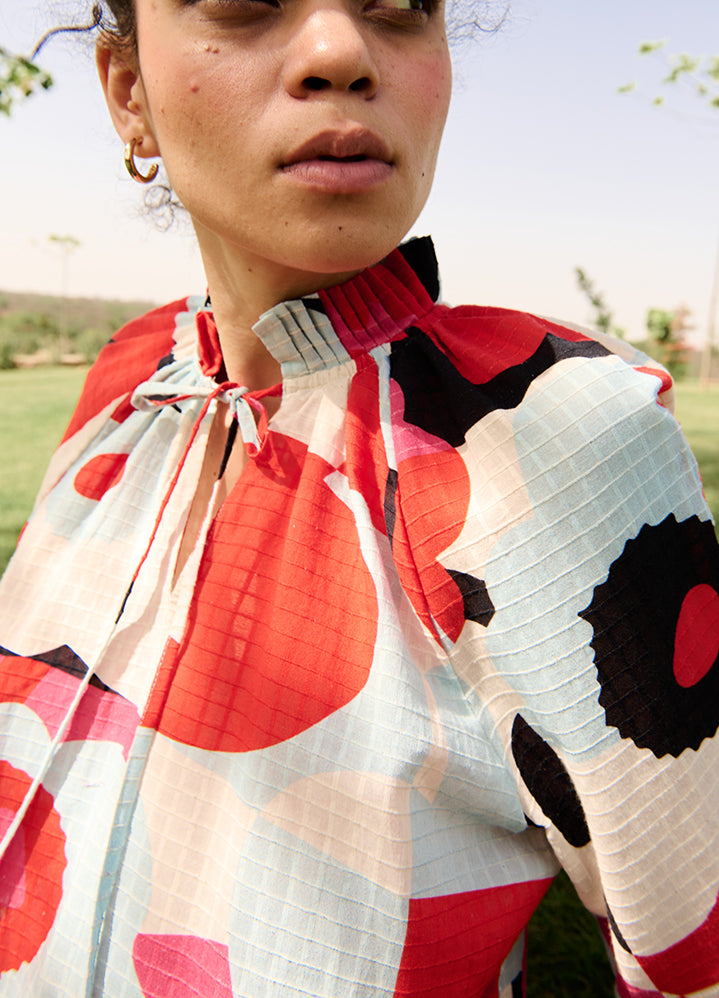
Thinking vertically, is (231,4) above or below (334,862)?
above

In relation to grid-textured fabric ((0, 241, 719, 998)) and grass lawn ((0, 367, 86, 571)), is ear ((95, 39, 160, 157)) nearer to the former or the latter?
grid-textured fabric ((0, 241, 719, 998))

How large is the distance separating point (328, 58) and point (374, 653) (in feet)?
2.20

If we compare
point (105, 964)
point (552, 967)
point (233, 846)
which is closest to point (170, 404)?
point (233, 846)

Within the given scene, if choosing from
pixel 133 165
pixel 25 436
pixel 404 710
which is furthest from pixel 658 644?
pixel 25 436

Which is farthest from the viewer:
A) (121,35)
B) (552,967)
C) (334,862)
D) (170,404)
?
(552,967)

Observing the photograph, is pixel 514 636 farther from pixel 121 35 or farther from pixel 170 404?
pixel 121 35

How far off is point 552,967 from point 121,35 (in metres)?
1.93

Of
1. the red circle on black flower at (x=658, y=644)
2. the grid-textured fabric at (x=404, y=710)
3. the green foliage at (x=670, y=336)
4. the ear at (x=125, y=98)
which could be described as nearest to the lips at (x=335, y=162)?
the grid-textured fabric at (x=404, y=710)

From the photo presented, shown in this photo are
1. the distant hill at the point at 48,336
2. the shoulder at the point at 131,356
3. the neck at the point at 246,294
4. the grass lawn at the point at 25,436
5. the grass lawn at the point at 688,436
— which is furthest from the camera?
the distant hill at the point at 48,336

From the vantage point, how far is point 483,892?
0.90 m

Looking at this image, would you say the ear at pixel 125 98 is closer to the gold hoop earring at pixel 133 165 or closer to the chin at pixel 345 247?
the gold hoop earring at pixel 133 165

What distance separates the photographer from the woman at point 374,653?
85cm

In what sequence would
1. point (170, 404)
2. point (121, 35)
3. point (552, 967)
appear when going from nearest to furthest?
point (121, 35) → point (170, 404) → point (552, 967)

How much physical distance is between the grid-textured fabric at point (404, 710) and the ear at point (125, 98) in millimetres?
358
